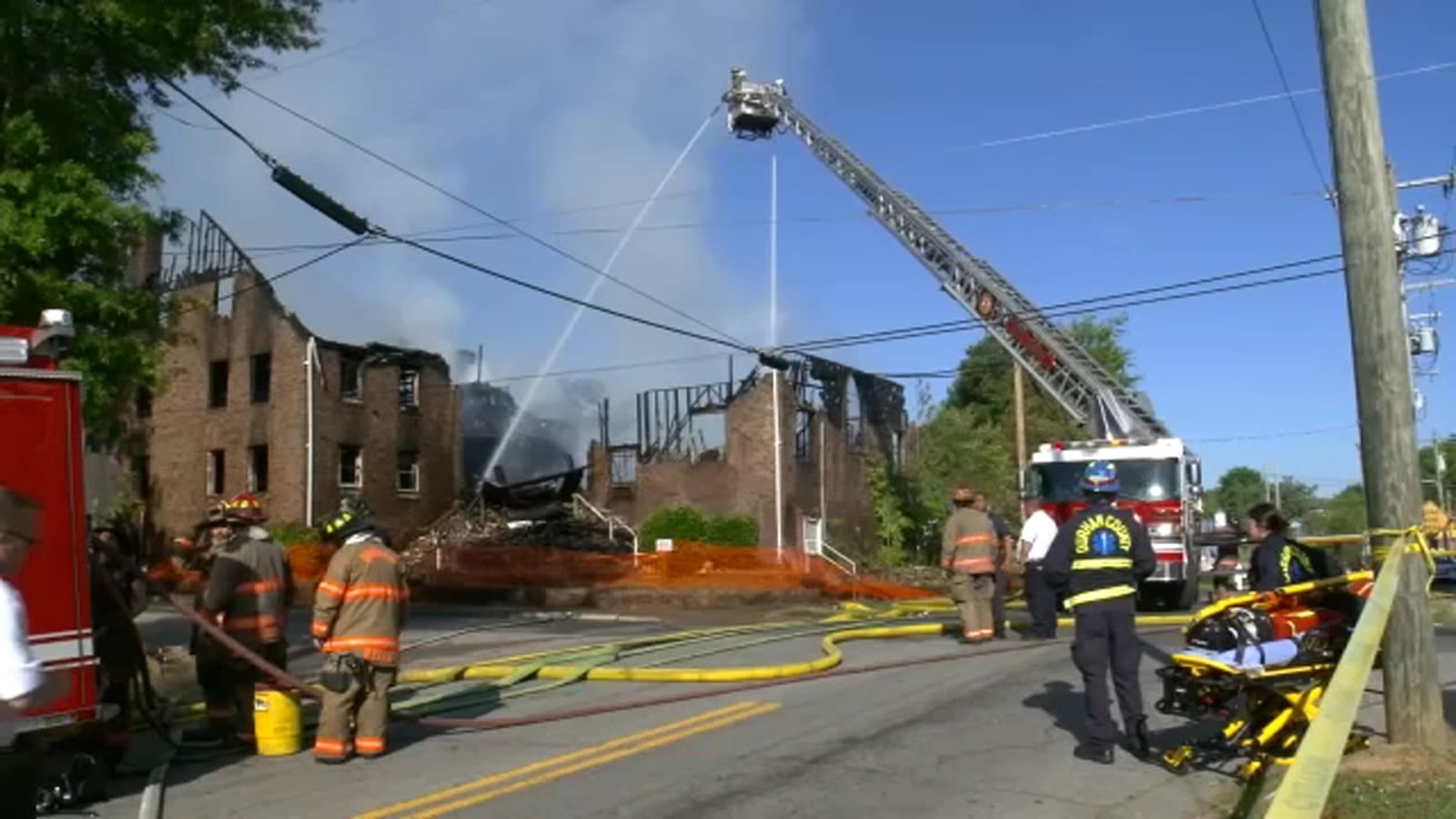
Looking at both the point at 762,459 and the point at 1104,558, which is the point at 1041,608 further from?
the point at 762,459

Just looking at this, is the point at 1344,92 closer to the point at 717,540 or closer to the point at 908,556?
the point at 717,540

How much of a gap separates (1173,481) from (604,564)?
10.7 metres

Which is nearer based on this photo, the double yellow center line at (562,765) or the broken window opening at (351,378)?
the double yellow center line at (562,765)

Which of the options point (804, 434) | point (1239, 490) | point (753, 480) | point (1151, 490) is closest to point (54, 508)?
point (1151, 490)

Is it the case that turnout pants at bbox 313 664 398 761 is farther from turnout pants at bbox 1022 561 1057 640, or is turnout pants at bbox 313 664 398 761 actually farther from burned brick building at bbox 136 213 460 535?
burned brick building at bbox 136 213 460 535

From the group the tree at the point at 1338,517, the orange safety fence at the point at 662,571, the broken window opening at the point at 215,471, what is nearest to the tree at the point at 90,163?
the orange safety fence at the point at 662,571

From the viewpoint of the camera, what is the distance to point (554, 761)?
7590 millimetres

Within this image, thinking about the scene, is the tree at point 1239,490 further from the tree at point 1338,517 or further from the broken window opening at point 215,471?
the broken window opening at point 215,471

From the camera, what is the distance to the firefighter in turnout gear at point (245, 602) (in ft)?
27.5

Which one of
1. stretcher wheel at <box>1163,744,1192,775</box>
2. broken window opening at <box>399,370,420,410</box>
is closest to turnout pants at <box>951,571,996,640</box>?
stretcher wheel at <box>1163,744,1192,775</box>

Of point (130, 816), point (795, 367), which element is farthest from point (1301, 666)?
point (795, 367)

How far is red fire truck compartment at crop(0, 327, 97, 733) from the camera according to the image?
6.29 meters

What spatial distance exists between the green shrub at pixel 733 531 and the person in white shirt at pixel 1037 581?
1676 cm

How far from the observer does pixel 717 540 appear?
30.7 metres
